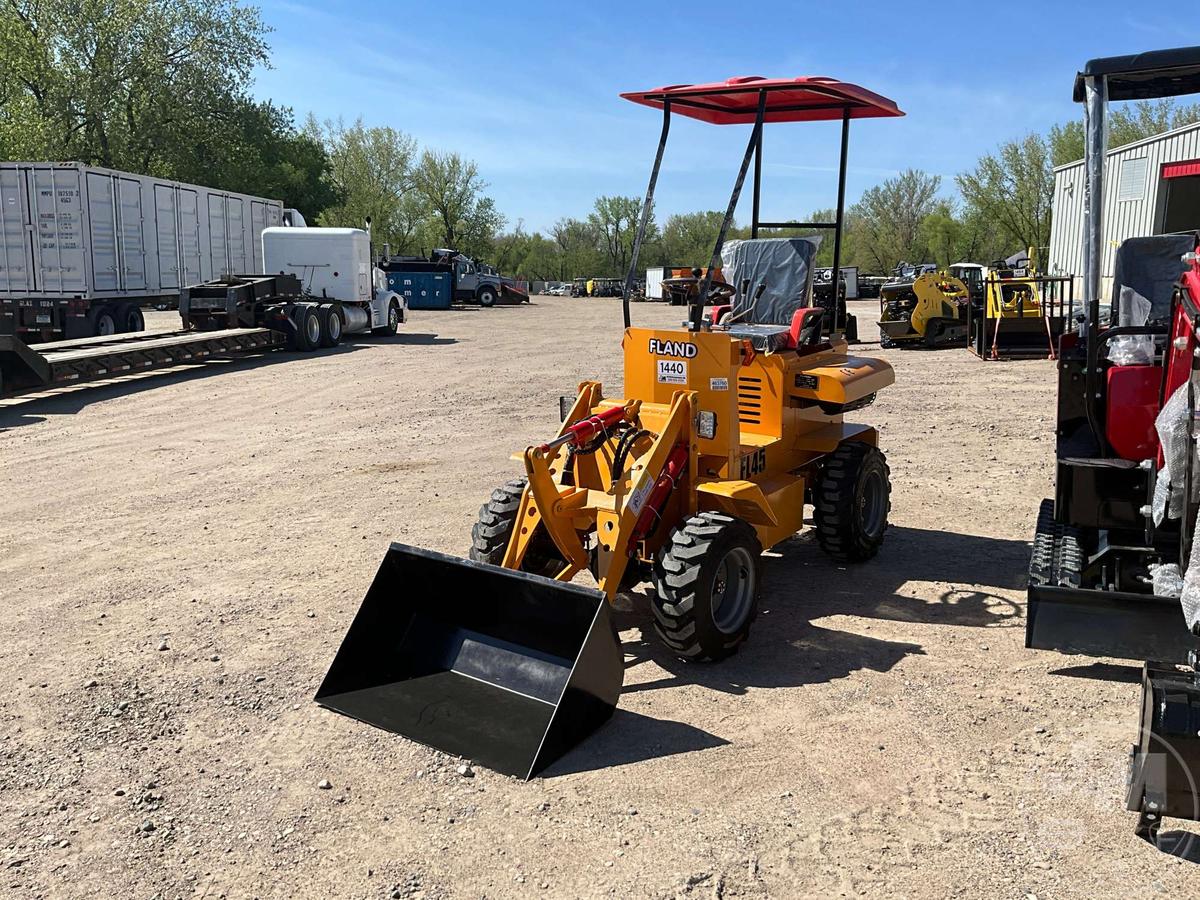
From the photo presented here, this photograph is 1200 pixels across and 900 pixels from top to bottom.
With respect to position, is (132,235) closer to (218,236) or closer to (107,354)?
(218,236)

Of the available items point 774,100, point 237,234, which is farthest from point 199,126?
point 774,100

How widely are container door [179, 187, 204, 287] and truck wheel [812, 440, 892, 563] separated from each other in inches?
848

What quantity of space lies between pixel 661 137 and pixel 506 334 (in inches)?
825

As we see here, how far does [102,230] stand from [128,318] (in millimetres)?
1940

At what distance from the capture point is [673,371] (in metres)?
5.56

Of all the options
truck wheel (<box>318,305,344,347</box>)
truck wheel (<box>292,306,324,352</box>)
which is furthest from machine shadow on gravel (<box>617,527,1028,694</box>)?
truck wheel (<box>318,305,344,347</box>)

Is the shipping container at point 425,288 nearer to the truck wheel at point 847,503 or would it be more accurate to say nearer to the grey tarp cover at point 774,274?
the grey tarp cover at point 774,274

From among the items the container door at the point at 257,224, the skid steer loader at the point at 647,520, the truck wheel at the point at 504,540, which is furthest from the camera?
the container door at the point at 257,224

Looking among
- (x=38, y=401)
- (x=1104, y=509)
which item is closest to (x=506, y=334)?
(x=38, y=401)

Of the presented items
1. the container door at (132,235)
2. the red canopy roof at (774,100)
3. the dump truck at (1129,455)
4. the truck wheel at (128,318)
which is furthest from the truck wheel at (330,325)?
the dump truck at (1129,455)

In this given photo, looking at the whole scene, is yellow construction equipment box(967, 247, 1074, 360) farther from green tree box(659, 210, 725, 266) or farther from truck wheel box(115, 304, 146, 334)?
green tree box(659, 210, 725, 266)

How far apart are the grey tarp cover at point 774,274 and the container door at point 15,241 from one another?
730 inches

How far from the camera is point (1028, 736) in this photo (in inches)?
166

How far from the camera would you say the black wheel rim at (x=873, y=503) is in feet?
22.0
